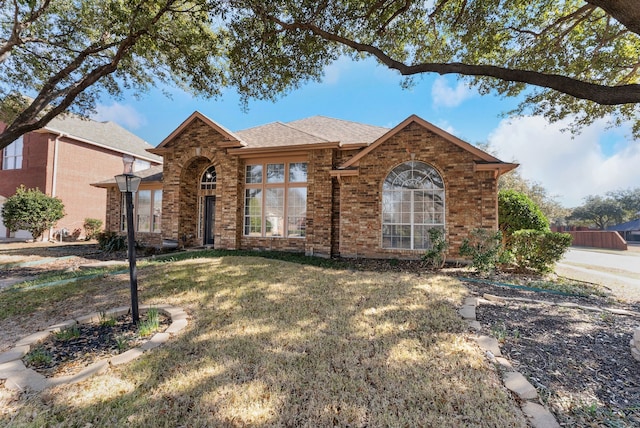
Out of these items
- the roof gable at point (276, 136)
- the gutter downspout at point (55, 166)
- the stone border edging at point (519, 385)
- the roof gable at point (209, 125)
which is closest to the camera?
the stone border edging at point (519, 385)

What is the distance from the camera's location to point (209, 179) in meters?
13.4

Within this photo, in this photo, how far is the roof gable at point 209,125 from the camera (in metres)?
11.8

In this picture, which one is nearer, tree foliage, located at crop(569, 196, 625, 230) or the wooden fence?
the wooden fence

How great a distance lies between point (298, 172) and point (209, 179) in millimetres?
4639

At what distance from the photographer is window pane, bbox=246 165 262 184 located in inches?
487

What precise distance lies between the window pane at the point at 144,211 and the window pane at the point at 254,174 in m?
5.62

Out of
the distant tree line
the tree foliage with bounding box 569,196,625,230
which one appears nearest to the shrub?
the distant tree line

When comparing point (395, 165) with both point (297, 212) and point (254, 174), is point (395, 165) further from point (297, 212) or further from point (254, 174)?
point (254, 174)

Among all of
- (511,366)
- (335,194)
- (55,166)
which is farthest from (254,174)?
(55,166)

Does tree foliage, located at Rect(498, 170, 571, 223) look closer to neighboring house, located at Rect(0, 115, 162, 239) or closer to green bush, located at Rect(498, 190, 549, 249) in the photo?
green bush, located at Rect(498, 190, 549, 249)

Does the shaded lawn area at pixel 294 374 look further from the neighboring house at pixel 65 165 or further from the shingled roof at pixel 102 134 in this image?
the shingled roof at pixel 102 134

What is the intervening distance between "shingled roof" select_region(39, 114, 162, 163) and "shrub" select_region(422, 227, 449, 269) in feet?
58.3

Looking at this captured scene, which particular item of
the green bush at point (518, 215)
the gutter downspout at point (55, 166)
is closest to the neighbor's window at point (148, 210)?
the gutter downspout at point (55, 166)

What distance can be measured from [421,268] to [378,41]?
7.28 m
